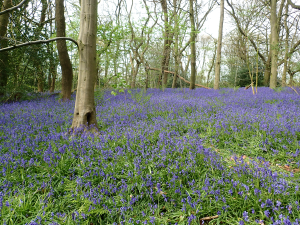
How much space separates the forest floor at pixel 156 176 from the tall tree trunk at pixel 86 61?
56 centimetres

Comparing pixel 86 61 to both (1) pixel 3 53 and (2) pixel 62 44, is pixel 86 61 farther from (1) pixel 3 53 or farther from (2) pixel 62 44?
(1) pixel 3 53

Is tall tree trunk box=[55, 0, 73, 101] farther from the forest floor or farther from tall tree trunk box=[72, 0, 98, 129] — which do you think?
tall tree trunk box=[72, 0, 98, 129]

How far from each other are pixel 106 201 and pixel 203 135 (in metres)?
2.65

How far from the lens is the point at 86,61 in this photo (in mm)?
4211

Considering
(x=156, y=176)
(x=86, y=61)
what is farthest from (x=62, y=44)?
(x=156, y=176)

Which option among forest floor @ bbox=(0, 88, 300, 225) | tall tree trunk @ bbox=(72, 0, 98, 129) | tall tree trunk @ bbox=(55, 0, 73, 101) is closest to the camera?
forest floor @ bbox=(0, 88, 300, 225)

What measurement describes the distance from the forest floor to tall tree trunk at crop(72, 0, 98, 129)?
0.56 meters

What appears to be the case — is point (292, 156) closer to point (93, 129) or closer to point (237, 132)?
point (237, 132)

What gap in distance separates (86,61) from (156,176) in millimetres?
2996

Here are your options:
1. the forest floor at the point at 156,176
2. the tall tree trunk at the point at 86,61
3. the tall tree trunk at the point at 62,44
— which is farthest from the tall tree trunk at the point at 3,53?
the tall tree trunk at the point at 86,61

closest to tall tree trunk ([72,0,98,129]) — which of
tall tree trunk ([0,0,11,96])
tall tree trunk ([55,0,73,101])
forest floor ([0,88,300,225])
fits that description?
forest floor ([0,88,300,225])

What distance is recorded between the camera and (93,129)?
169 inches

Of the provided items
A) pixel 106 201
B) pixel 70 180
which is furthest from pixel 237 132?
pixel 70 180

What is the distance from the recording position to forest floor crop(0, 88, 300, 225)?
6.79ft
